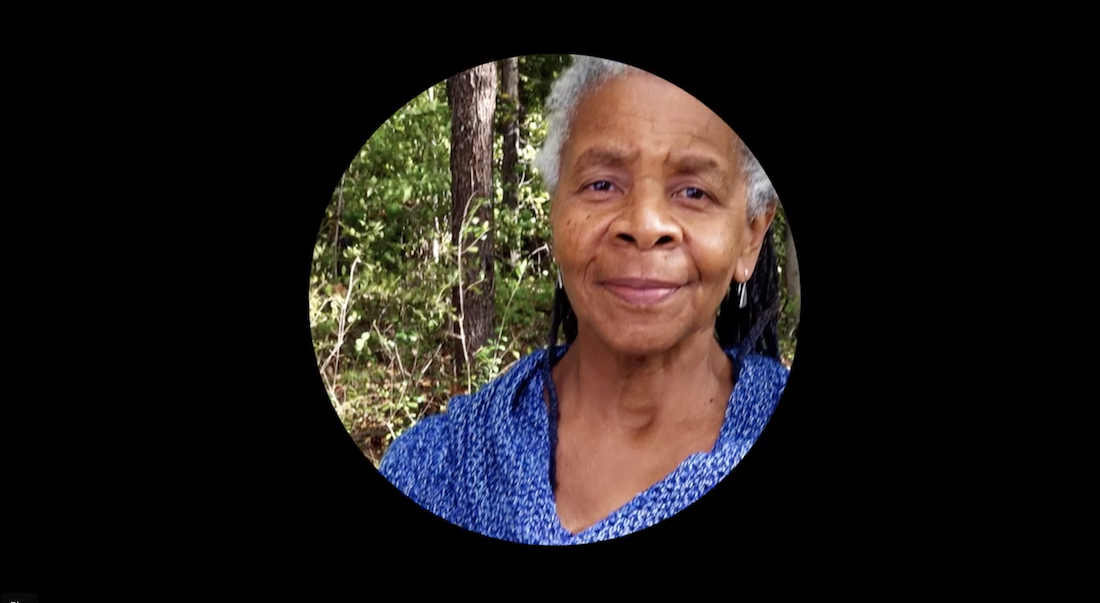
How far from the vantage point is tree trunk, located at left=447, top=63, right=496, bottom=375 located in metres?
1.80

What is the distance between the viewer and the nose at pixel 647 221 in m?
1.55

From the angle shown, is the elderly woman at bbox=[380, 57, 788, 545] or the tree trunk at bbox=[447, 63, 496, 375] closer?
the elderly woman at bbox=[380, 57, 788, 545]

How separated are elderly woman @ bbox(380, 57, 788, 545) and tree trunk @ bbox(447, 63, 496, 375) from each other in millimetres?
139

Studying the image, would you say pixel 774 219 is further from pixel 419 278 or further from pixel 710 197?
pixel 419 278

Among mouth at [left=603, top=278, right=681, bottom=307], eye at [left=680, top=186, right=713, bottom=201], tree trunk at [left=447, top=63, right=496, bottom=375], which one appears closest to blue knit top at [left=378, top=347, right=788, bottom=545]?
tree trunk at [left=447, top=63, right=496, bottom=375]

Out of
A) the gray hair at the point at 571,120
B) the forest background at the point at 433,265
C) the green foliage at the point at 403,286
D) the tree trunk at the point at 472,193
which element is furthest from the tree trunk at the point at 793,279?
the tree trunk at the point at 472,193

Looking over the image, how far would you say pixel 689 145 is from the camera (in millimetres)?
1558

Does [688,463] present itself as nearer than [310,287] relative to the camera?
Yes

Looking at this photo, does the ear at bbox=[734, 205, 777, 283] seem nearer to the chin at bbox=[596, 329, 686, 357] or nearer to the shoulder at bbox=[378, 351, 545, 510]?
the chin at bbox=[596, 329, 686, 357]

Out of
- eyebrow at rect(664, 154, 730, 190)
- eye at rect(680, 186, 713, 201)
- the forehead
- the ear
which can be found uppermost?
the forehead

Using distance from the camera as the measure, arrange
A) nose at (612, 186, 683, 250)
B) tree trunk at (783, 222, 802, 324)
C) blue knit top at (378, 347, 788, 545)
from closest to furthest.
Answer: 1. nose at (612, 186, 683, 250)
2. blue knit top at (378, 347, 788, 545)
3. tree trunk at (783, 222, 802, 324)

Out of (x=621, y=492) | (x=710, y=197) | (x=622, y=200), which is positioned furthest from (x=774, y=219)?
(x=621, y=492)

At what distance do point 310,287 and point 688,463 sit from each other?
93cm

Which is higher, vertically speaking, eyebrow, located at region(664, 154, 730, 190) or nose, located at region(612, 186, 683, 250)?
eyebrow, located at region(664, 154, 730, 190)
